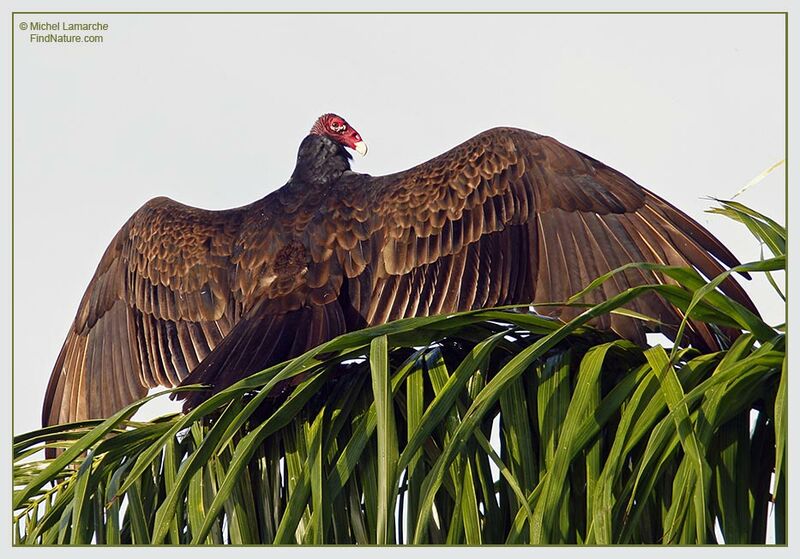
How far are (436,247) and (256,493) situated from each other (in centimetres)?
138

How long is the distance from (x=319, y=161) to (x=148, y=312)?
907 mm

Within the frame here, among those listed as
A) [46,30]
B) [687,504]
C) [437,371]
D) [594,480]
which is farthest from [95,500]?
[46,30]

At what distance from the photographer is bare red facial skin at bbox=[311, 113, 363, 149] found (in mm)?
4191

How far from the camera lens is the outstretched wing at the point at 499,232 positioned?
139 inches

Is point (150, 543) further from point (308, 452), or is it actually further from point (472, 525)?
point (472, 525)

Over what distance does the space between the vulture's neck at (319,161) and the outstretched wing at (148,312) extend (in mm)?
319

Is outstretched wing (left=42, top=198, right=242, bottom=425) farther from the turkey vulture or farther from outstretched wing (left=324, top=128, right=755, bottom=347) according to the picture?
outstretched wing (left=324, top=128, right=755, bottom=347)

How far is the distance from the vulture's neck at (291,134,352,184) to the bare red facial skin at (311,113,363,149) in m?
0.02

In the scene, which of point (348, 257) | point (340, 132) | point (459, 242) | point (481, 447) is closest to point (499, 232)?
point (459, 242)

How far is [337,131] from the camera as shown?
422cm

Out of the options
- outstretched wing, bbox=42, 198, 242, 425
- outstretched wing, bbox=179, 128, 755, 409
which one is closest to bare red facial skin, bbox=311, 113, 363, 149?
outstretched wing, bbox=179, 128, 755, 409

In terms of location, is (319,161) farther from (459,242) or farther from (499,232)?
(499,232)

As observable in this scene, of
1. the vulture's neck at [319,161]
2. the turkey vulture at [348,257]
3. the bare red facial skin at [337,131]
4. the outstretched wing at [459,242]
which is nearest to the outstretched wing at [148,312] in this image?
the turkey vulture at [348,257]

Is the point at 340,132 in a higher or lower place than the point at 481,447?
higher
